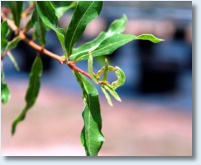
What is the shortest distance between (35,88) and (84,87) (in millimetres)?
339

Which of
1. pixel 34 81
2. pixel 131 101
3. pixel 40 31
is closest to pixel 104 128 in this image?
pixel 131 101

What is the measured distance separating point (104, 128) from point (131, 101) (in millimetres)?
1440

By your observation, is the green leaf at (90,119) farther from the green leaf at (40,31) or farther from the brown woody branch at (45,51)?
the green leaf at (40,31)

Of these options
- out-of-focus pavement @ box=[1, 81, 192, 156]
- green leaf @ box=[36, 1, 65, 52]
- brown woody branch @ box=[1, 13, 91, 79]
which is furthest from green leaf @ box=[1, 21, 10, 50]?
out-of-focus pavement @ box=[1, 81, 192, 156]

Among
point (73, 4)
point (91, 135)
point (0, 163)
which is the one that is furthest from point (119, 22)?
point (0, 163)

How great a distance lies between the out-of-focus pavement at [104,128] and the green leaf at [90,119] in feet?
10.7

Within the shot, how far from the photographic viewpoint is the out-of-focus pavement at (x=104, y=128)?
4793 mm

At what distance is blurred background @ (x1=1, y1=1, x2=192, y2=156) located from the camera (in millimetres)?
5031

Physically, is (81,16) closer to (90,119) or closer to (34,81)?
(90,119)

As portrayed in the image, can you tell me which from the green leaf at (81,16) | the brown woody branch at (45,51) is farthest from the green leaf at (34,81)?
the green leaf at (81,16)

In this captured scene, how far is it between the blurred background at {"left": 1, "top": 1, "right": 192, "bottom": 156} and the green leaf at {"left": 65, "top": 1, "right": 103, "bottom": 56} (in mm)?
3299

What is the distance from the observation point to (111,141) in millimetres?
5305

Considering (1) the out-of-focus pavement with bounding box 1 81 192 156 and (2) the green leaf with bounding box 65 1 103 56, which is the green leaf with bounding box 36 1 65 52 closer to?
(2) the green leaf with bounding box 65 1 103 56

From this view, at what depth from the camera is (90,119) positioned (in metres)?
0.92
